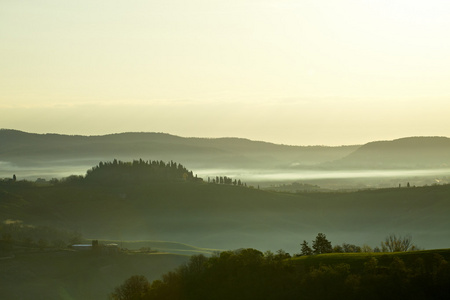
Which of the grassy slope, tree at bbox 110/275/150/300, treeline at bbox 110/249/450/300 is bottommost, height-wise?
tree at bbox 110/275/150/300

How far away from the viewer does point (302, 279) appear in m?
130

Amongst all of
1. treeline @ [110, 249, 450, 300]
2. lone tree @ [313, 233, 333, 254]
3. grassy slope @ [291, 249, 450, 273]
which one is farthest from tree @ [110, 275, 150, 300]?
lone tree @ [313, 233, 333, 254]

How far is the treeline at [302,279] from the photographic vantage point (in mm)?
119750

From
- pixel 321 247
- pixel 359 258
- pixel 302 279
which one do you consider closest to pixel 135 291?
pixel 321 247

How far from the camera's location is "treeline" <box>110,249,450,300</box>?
393 ft

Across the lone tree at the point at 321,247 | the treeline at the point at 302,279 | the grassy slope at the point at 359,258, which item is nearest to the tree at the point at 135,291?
the treeline at the point at 302,279

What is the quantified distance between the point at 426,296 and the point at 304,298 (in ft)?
54.9

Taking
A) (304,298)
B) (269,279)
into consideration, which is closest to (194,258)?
(269,279)

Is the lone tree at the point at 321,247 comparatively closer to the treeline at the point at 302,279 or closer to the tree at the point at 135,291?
the treeline at the point at 302,279

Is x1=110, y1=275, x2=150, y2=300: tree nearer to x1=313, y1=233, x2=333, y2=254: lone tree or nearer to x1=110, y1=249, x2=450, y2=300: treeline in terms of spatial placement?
x1=110, y1=249, x2=450, y2=300: treeline

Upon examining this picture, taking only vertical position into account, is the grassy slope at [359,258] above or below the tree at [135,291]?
above

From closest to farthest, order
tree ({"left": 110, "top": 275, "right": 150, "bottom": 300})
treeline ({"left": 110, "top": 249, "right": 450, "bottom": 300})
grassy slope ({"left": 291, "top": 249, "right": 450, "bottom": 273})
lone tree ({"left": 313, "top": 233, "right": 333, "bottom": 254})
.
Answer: treeline ({"left": 110, "top": 249, "right": 450, "bottom": 300}) → grassy slope ({"left": 291, "top": 249, "right": 450, "bottom": 273}) → tree ({"left": 110, "top": 275, "right": 150, "bottom": 300}) → lone tree ({"left": 313, "top": 233, "right": 333, "bottom": 254})

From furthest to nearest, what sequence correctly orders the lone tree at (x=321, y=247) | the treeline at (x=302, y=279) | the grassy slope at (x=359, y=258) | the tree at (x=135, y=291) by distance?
the lone tree at (x=321, y=247), the tree at (x=135, y=291), the grassy slope at (x=359, y=258), the treeline at (x=302, y=279)

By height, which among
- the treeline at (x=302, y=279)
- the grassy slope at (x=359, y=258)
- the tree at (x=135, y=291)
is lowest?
the tree at (x=135, y=291)
